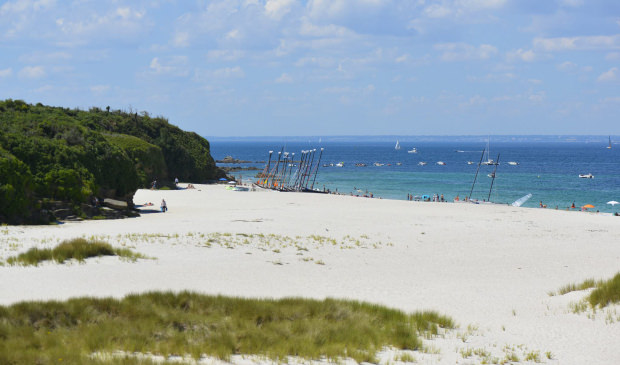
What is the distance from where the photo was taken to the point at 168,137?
67.6 meters

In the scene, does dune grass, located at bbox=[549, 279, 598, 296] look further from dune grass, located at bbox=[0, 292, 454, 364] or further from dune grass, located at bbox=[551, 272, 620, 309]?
dune grass, located at bbox=[0, 292, 454, 364]

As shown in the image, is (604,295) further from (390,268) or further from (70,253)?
(70,253)

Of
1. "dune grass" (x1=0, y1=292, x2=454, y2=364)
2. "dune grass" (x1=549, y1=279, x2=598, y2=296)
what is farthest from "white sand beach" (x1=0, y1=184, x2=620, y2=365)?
"dune grass" (x1=0, y1=292, x2=454, y2=364)

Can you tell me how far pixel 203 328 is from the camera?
35.0ft

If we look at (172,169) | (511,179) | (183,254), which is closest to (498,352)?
(183,254)

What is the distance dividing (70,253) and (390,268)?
9703 millimetres

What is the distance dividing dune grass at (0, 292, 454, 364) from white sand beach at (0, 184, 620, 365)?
1117 millimetres

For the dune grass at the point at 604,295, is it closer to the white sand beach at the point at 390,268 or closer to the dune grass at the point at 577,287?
the white sand beach at the point at 390,268

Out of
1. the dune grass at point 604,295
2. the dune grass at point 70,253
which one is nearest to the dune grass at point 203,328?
the dune grass at point 604,295

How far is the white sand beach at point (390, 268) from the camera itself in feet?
39.4

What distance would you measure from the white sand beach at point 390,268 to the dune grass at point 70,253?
453 millimetres

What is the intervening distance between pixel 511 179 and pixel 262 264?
3196 inches

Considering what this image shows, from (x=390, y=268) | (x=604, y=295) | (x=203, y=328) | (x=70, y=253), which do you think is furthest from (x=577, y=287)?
(x=70, y=253)

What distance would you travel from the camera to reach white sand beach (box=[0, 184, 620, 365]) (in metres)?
12.0
